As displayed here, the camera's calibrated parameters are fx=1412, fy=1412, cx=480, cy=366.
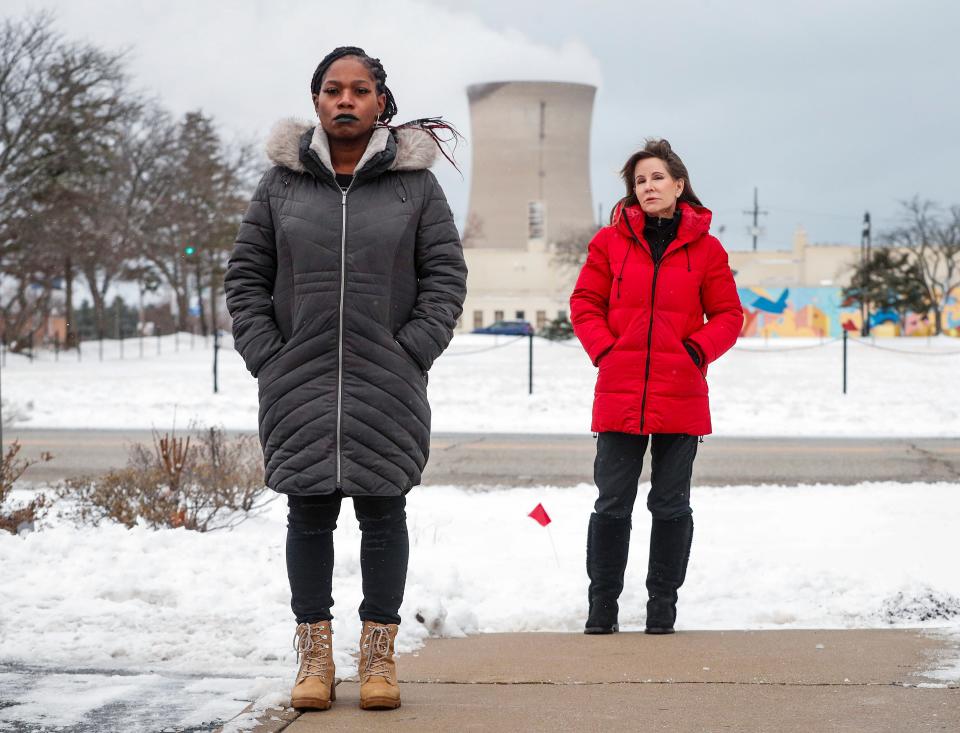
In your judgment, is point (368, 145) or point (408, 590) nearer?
point (368, 145)

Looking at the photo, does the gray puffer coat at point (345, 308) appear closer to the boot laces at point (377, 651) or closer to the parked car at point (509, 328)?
the boot laces at point (377, 651)

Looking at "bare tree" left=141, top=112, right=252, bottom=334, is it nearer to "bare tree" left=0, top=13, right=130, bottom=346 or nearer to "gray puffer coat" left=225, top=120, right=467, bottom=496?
"bare tree" left=0, top=13, right=130, bottom=346

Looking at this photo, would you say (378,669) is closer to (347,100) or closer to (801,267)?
(347,100)

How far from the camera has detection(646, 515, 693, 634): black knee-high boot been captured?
4.61m

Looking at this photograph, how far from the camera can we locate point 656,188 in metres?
4.57

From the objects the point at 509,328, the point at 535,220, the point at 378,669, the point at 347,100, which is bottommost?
the point at 378,669

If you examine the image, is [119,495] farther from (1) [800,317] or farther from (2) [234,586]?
(1) [800,317]

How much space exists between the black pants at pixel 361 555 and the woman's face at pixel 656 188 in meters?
1.48

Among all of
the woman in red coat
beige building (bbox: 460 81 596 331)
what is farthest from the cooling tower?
the woman in red coat

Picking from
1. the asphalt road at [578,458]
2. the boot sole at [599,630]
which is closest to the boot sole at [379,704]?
the boot sole at [599,630]

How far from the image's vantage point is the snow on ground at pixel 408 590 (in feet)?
13.2

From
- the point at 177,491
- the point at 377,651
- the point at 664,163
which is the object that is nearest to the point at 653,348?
the point at 664,163

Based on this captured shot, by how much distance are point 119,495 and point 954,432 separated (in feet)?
34.6

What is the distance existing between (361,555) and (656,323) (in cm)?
140
